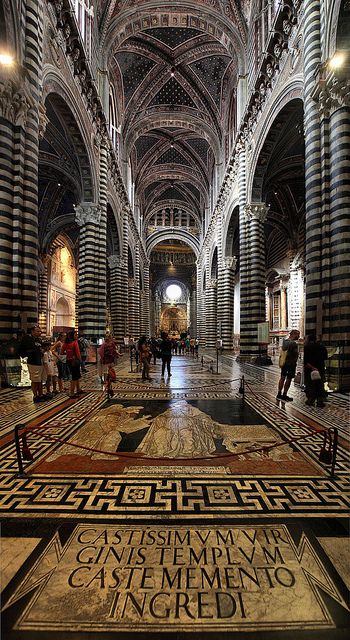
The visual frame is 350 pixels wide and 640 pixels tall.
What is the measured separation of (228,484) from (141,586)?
1450mm

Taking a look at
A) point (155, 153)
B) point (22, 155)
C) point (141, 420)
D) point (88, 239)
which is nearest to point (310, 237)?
point (141, 420)

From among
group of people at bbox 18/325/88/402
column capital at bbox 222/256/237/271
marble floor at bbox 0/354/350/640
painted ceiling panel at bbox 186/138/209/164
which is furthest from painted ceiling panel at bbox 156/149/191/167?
marble floor at bbox 0/354/350/640

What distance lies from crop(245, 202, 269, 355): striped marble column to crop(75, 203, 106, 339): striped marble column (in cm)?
775

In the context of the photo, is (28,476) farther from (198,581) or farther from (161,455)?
(198,581)

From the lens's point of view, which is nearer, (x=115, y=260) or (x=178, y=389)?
(x=178, y=389)

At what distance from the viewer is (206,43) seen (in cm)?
2111

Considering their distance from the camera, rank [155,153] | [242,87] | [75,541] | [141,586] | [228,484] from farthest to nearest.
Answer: [155,153] < [242,87] < [228,484] < [75,541] < [141,586]

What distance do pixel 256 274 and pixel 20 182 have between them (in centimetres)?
1138

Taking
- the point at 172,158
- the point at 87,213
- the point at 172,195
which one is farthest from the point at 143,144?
the point at 87,213

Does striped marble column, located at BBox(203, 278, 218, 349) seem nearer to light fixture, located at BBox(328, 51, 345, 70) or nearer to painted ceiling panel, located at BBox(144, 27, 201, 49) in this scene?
painted ceiling panel, located at BBox(144, 27, 201, 49)

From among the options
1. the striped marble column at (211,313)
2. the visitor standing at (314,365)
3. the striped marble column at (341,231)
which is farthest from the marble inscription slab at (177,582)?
the striped marble column at (211,313)

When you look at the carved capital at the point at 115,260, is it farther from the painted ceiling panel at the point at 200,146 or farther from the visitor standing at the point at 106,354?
the painted ceiling panel at the point at 200,146

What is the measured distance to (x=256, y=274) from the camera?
16125 mm

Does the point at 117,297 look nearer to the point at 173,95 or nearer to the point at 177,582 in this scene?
the point at 173,95
